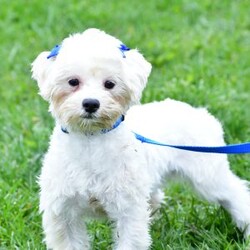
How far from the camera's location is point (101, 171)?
156 inches

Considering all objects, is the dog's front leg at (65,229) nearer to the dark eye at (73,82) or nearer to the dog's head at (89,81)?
the dog's head at (89,81)

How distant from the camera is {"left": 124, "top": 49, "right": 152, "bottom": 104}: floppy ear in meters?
3.81

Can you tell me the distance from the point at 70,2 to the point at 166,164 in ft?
16.3

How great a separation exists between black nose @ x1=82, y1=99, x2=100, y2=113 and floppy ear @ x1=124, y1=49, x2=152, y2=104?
0.24 meters

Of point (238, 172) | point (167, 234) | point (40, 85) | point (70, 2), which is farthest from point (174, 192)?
point (70, 2)

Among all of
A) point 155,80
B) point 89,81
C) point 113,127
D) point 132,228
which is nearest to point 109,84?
point 89,81

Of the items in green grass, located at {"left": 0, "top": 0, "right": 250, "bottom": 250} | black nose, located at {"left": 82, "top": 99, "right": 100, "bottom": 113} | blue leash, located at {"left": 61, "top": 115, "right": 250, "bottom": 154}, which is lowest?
green grass, located at {"left": 0, "top": 0, "right": 250, "bottom": 250}

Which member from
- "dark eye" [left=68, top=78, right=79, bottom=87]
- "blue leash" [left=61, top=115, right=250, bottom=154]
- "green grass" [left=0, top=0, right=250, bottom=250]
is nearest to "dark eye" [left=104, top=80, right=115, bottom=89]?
"dark eye" [left=68, top=78, right=79, bottom=87]

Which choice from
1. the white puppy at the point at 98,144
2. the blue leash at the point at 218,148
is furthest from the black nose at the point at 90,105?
the blue leash at the point at 218,148

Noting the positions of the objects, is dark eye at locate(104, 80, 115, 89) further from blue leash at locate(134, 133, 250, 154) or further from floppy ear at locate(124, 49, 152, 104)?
blue leash at locate(134, 133, 250, 154)

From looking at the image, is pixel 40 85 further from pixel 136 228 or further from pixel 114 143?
pixel 136 228

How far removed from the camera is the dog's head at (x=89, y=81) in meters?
3.67

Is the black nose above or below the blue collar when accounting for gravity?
above

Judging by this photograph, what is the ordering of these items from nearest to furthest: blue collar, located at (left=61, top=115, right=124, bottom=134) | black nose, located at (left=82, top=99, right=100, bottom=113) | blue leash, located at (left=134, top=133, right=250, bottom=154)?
black nose, located at (left=82, top=99, right=100, bottom=113)
blue collar, located at (left=61, top=115, right=124, bottom=134)
blue leash, located at (left=134, top=133, right=250, bottom=154)
